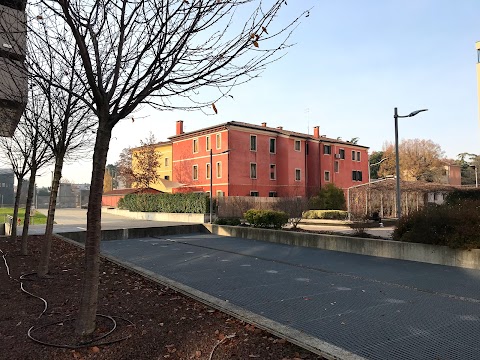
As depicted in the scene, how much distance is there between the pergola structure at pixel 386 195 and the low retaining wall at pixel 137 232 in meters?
12.0

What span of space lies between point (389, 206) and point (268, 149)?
1558cm

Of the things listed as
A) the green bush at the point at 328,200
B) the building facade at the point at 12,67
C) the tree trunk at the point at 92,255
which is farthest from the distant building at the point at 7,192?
the tree trunk at the point at 92,255

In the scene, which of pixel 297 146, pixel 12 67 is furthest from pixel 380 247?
pixel 297 146

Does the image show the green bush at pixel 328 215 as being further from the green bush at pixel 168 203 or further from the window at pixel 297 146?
the window at pixel 297 146

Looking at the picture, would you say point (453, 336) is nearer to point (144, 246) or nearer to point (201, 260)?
point (201, 260)

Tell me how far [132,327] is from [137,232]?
50.0ft

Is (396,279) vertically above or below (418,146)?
below

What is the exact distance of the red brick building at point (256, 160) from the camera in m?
38.4

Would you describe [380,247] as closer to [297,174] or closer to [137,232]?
[137,232]

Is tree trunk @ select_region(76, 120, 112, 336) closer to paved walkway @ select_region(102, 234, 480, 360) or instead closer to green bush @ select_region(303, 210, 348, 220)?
paved walkway @ select_region(102, 234, 480, 360)

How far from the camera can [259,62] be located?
4.29 metres

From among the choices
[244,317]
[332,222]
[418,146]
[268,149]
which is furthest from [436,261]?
[418,146]

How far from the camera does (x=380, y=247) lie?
11.4m

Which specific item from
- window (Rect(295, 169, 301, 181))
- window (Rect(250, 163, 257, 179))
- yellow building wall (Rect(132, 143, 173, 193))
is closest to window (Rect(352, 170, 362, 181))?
window (Rect(295, 169, 301, 181))
